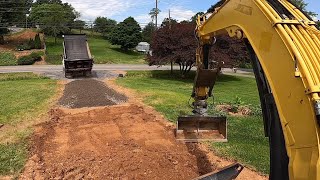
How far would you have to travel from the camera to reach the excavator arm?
119 inches

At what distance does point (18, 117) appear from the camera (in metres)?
12.7

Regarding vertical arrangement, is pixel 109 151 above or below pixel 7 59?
below

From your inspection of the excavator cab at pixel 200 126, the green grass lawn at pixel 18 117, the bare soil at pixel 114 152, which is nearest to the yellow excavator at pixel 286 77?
the bare soil at pixel 114 152

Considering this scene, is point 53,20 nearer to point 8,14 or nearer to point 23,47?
point 8,14

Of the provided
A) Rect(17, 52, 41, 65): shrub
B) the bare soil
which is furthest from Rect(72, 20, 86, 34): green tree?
the bare soil

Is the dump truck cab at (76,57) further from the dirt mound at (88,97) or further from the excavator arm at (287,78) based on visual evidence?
the excavator arm at (287,78)

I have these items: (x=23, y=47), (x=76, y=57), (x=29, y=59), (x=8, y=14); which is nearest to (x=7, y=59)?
(x=29, y=59)

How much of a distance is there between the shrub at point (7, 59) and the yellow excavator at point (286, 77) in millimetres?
40249

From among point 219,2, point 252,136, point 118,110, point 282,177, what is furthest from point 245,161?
point 118,110

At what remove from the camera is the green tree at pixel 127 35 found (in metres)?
54.2

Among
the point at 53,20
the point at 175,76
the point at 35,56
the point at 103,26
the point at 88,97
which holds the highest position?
the point at 103,26

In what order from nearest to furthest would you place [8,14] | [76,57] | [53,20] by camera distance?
1. [76,57]
2. [8,14]
3. [53,20]

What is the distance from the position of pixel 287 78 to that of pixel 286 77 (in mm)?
15

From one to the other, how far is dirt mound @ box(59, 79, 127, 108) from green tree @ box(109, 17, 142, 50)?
33994 millimetres
